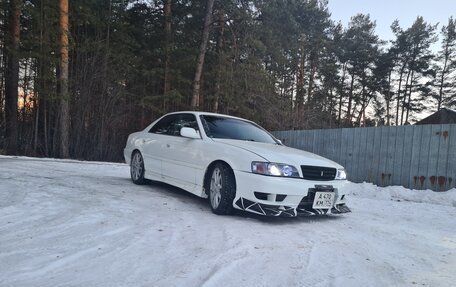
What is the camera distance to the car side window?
6.05 meters

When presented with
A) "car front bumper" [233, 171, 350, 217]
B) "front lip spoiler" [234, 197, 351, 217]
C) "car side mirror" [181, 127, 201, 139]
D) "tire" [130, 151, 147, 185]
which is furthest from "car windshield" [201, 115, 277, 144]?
"tire" [130, 151, 147, 185]

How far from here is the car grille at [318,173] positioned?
472 cm

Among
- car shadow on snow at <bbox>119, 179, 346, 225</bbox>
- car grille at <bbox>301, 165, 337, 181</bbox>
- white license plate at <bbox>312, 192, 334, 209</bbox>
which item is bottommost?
car shadow on snow at <bbox>119, 179, 346, 225</bbox>

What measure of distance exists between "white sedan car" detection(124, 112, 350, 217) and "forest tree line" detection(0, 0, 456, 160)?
9.83m

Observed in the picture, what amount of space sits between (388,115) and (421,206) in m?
32.3

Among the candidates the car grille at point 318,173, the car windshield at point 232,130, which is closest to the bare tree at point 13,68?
A: the car windshield at point 232,130

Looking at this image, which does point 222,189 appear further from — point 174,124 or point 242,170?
point 174,124

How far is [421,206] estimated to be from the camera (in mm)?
6738

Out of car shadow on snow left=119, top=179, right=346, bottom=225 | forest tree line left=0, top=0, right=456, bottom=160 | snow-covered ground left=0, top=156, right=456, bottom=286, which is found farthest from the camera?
forest tree line left=0, top=0, right=456, bottom=160

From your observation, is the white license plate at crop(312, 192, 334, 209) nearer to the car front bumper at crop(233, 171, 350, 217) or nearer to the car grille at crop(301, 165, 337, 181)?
the car front bumper at crop(233, 171, 350, 217)

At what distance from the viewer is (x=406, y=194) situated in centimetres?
771

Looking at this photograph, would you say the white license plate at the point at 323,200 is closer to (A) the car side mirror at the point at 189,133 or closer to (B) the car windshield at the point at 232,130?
(B) the car windshield at the point at 232,130

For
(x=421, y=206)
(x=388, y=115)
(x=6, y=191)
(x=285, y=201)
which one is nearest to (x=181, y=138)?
(x=285, y=201)

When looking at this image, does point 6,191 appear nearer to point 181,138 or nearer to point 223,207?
point 181,138
